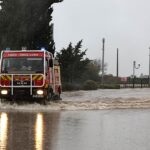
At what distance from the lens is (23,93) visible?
2552 centimetres

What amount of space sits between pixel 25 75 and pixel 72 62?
2406cm

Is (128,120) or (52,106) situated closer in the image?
(128,120)

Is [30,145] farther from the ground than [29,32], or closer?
closer

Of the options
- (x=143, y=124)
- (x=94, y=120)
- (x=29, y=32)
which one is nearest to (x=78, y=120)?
(x=94, y=120)

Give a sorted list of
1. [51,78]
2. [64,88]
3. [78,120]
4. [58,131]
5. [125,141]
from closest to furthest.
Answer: [125,141] → [58,131] → [78,120] → [51,78] → [64,88]

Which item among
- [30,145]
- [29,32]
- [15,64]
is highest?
[29,32]

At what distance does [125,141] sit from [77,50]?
39.7 metres

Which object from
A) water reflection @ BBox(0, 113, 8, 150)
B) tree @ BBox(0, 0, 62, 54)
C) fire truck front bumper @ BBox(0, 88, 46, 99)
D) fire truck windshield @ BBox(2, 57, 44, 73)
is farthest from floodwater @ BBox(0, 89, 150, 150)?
tree @ BBox(0, 0, 62, 54)

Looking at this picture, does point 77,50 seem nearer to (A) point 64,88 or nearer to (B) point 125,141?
(A) point 64,88

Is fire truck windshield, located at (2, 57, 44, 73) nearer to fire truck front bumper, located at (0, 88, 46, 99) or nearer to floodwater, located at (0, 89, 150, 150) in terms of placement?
fire truck front bumper, located at (0, 88, 46, 99)

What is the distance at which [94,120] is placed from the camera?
18516mm

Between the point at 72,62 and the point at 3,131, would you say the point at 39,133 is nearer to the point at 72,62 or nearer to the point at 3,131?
the point at 3,131

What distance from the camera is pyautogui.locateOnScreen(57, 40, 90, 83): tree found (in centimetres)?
4881

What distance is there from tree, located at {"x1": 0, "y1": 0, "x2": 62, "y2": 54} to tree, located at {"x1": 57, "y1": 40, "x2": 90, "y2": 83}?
578 centimetres
